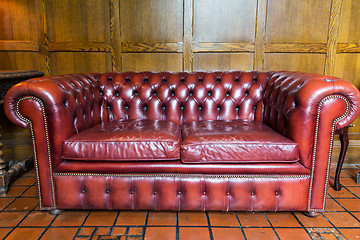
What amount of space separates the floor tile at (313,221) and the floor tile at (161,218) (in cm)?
85

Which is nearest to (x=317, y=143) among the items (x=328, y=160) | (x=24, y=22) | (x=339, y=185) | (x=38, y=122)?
(x=328, y=160)

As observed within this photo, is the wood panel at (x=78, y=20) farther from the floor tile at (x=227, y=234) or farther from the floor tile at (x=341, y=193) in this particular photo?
the floor tile at (x=341, y=193)

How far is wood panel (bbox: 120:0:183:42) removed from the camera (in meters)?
2.72

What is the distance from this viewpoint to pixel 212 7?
2713 millimetres

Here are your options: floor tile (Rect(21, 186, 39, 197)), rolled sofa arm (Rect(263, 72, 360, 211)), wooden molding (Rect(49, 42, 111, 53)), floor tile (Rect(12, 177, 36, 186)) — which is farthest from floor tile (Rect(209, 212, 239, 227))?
wooden molding (Rect(49, 42, 111, 53))

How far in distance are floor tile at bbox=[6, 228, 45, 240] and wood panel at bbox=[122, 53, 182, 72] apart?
1748mm

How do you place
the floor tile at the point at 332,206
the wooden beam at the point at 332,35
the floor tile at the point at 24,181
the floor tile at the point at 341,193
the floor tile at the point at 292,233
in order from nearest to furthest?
the floor tile at the point at 292,233 → the floor tile at the point at 332,206 → the floor tile at the point at 341,193 → the floor tile at the point at 24,181 → the wooden beam at the point at 332,35

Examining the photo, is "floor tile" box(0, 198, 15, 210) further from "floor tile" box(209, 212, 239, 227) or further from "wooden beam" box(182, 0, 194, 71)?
"wooden beam" box(182, 0, 194, 71)

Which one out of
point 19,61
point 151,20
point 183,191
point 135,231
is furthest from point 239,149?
point 19,61

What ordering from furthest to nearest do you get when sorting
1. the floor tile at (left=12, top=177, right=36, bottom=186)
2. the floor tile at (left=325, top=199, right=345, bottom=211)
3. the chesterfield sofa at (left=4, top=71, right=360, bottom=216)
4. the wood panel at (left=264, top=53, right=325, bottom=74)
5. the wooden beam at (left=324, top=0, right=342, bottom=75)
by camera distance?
1. the wood panel at (left=264, top=53, right=325, bottom=74)
2. the wooden beam at (left=324, top=0, right=342, bottom=75)
3. the floor tile at (left=12, top=177, right=36, bottom=186)
4. the floor tile at (left=325, top=199, right=345, bottom=211)
5. the chesterfield sofa at (left=4, top=71, right=360, bottom=216)

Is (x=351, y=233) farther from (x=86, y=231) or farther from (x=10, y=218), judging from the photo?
(x=10, y=218)

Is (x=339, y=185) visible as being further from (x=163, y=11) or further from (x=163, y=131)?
(x=163, y=11)

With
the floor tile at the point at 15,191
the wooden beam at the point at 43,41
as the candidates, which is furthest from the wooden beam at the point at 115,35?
the floor tile at the point at 15,191

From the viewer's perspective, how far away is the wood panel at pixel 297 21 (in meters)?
2.70
